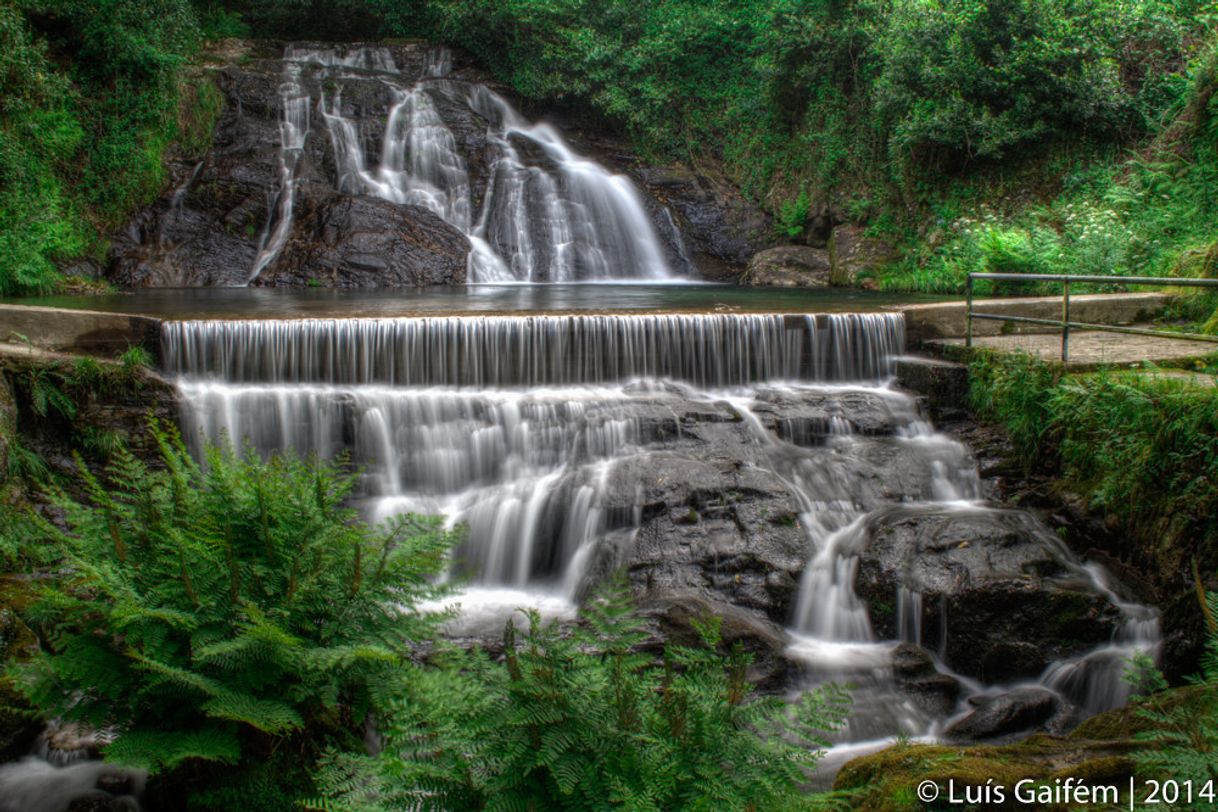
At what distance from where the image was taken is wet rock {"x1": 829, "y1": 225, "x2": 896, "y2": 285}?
17.7 metres

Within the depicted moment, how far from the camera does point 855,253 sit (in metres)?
18.1

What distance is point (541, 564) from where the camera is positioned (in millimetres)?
7375

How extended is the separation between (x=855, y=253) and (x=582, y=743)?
16.8 meters

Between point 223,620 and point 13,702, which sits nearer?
point 223,620

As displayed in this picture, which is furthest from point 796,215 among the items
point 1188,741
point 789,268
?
point 1188,741

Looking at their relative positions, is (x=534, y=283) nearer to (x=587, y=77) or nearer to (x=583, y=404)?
(x=587, y=77)

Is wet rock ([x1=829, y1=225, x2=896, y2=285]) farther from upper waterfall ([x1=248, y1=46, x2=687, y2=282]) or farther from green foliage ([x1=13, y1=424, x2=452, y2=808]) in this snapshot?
green foliage ([x1=13, y1=424, x2=452, y2=808])

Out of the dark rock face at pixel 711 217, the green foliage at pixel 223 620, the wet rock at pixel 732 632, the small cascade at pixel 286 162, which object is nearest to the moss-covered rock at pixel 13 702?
the green foliage at pixel 223 620

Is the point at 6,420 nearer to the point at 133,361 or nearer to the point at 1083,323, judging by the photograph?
the point at 133,361

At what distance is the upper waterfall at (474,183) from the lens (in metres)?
19.3

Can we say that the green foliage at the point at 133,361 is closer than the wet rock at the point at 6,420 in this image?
No

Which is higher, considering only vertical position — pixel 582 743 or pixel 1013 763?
pixel 582 743

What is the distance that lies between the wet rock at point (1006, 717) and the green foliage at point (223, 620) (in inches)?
140

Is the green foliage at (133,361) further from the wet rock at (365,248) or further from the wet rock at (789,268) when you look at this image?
the wet rock at (789,268)
